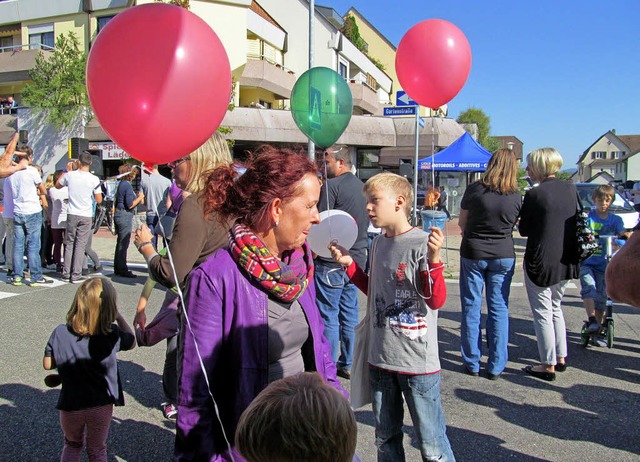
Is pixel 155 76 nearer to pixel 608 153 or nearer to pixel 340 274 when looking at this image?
pixel 340 274

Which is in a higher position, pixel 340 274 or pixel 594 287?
pixel 340 274

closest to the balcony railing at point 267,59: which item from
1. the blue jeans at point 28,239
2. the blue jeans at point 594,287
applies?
the blue jeans at point 28,239

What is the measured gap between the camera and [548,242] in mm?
4609

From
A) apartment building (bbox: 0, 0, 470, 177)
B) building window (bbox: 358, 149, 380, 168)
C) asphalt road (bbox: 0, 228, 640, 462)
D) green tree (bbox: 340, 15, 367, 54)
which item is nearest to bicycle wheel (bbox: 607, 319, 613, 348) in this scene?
asphalt road (bbox: 0, 228, 640, 462)

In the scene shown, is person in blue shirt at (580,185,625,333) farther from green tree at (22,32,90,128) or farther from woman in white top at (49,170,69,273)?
green tree at (22,32,90,128)

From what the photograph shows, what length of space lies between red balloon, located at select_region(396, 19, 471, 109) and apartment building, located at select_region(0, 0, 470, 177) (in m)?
18.7

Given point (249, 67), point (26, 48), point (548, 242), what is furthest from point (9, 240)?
point (26, 48)

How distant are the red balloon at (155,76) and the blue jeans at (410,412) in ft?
5.22

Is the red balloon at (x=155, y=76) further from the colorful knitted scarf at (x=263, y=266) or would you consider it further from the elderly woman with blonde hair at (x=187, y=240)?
the colorful knitted scarf at (x=263, y=266)

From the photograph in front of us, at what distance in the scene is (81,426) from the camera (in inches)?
112

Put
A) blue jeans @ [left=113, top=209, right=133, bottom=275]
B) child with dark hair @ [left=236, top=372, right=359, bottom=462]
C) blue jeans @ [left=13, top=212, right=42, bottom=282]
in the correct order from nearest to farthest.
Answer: child with dark hair @ [left=236, top=372, right=359, bottom=462]
blue jeans @ [left=13, top=212, right=42, bottom=282]
blue jeans @ [left=113, top=209, right=133, bottom=275]

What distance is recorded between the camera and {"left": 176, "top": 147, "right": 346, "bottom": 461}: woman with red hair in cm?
178

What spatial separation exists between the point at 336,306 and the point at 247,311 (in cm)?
283

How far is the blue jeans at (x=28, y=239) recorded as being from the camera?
7.90 meters
